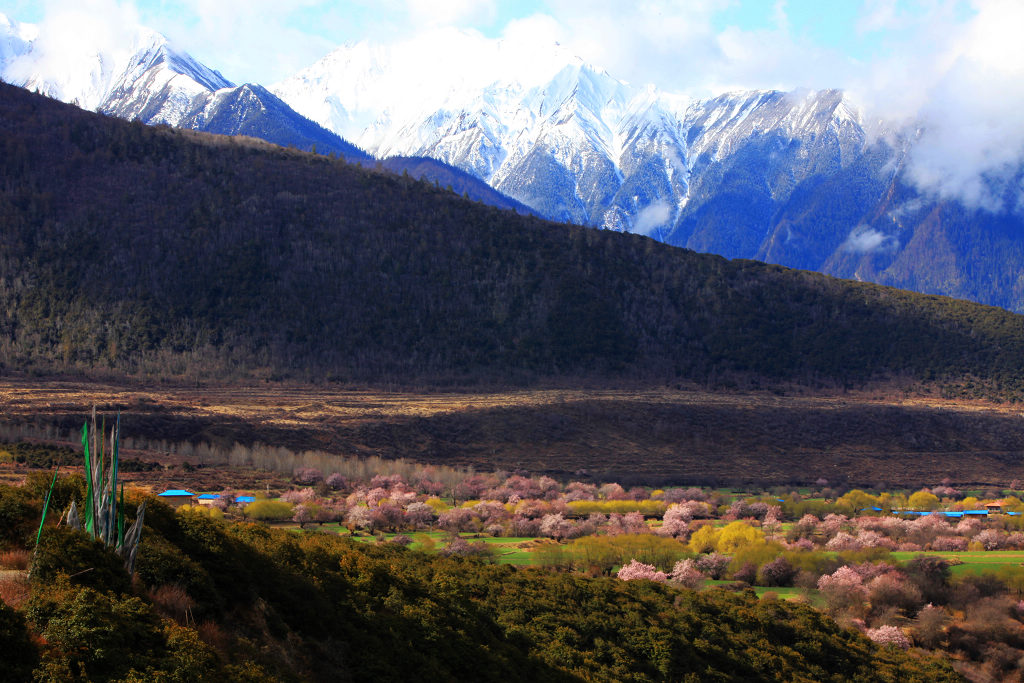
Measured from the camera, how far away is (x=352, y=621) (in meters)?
17.3

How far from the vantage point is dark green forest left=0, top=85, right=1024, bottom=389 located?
9112cm

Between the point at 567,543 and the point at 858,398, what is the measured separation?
60.3 m

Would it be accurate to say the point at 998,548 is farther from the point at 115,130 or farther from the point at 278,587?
the point at 115,130

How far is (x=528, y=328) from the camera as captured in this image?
4038 inches

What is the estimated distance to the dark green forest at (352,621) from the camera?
11.0 meters

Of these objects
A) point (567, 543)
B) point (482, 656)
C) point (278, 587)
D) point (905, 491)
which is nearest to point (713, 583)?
point (567, 543)

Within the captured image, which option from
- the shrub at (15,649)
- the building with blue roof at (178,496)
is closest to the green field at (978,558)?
the building with blue roof at (178,496)

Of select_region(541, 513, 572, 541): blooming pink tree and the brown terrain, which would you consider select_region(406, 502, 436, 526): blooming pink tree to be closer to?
select_region(541, 513, 572, 541): blooming pink tree

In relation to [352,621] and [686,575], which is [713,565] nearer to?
[686,575]

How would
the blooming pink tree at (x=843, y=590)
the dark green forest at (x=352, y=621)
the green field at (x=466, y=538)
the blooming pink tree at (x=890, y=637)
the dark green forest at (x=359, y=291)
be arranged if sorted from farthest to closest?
1. the dark green forest at (x=359, y=291)
2. the green field at (x=466, y=538)
3. the blooming pink tree at (x=843, y=590)
4. the blooming pink tree at (x=890, y=637)
5. the dark green forest at (x=352, y=621)

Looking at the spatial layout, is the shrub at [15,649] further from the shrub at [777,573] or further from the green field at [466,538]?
the shrub at [777,573]

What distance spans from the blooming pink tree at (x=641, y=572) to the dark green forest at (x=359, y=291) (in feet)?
188

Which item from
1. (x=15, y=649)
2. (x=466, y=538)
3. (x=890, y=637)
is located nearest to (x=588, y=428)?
(x=466, y=538)

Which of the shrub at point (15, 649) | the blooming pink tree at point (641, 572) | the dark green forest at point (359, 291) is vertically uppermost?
the dark green forest at point (359, 291)
